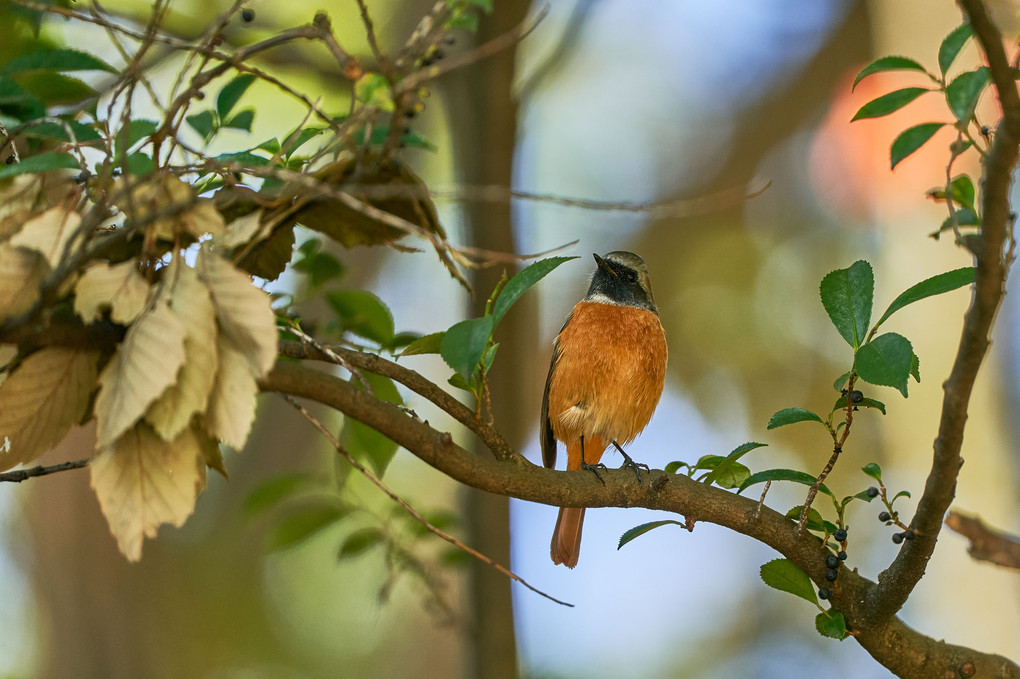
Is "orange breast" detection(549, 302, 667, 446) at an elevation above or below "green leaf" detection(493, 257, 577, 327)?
above

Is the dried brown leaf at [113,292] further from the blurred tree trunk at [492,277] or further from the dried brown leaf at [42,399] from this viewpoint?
the blurred tree trunk at [492,277]

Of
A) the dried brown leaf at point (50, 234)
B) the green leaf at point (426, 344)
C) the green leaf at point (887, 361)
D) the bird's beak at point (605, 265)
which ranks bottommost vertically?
the dried brown leaf at point (50, 234)

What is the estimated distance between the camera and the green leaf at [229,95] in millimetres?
2508

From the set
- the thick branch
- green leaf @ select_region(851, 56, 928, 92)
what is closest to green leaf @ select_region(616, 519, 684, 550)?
the thick branch

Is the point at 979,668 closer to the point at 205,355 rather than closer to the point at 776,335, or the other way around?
the point at 205,355

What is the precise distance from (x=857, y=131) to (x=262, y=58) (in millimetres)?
6011

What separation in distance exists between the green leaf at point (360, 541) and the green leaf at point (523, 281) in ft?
6.31

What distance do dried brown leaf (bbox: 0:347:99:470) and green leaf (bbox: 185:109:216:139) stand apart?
37.4 inches

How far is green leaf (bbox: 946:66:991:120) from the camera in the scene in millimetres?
1731

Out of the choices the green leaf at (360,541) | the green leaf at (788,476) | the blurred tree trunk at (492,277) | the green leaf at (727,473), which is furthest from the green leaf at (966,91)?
the green leaf at (360,541)

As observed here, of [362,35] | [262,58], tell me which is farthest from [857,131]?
[262,58]

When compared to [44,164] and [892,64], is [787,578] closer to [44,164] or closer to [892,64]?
[892,64]

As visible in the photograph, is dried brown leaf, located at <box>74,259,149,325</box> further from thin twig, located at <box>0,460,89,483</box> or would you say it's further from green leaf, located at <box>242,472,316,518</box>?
green leaf, located at <box>242,472,316,518</box>

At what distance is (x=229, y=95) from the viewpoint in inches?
99.3
